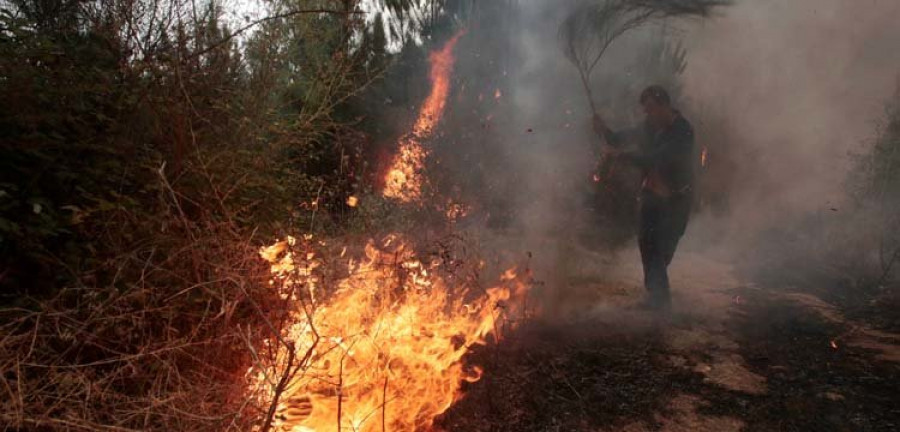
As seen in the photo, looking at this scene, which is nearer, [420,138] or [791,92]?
[420,138]

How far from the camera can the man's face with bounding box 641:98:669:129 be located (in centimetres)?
480

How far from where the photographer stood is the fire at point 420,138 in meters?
7.32

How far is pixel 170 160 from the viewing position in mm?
2494

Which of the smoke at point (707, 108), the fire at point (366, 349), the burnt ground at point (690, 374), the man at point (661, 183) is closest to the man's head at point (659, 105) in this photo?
the man at point (661, 183)

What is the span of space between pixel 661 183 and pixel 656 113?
Answer: 712 mm

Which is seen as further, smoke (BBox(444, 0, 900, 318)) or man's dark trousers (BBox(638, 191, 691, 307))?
smoke (BBox(444, 0, 900, 318))

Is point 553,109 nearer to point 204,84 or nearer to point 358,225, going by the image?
point 358,225

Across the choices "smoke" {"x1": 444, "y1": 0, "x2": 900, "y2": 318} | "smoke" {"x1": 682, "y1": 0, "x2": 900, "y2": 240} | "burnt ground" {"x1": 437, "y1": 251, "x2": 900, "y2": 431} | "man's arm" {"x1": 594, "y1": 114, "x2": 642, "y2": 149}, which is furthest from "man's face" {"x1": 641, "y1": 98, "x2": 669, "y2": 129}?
"smoke" {"x1": 682, "y1": 0, "x2": 900, "y2": 240}

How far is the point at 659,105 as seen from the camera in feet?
15.7

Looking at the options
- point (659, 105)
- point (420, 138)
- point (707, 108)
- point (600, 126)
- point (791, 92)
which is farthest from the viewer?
point (791, 92)

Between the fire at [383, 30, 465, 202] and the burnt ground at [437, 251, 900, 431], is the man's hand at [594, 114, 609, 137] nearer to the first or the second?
the burnt ground at [437, 251, 900, 431]

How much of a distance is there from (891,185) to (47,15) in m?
9.76

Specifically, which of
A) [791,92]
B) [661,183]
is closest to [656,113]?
[661,183]

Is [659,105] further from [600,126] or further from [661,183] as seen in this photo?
[661,183]
